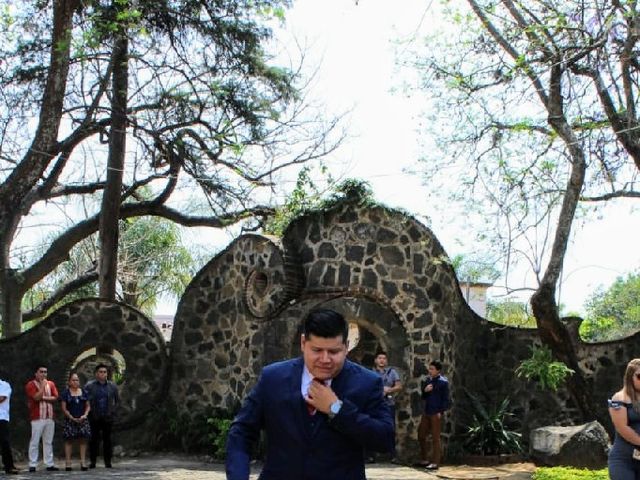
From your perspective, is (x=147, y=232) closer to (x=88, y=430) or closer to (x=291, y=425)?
(x=88, y=430)

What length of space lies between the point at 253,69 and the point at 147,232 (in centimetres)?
1217

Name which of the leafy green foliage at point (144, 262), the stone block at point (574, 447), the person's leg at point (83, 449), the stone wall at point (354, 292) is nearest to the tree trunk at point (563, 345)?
the stone wall at point (354, 292)

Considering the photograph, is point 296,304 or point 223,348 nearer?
point 296,304

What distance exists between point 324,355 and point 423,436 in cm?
1030

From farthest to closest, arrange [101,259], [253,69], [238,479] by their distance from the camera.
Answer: [101,259]
[253,69]
[238,479]

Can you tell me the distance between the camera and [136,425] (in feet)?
51.1

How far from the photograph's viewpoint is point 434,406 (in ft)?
44.0

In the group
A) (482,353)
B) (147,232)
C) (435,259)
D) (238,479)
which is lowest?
(238,479)

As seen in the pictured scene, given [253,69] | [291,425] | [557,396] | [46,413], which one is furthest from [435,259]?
[291,425]

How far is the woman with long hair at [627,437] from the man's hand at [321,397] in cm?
365

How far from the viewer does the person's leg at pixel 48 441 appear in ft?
43.0

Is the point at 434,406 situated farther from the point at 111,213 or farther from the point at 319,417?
the point at 319,417

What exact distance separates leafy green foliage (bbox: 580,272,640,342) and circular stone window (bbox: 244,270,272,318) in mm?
18243

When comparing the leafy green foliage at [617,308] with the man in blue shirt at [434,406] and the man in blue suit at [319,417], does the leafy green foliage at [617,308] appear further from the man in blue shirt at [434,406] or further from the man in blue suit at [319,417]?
the man in blue suit at [319,417]
